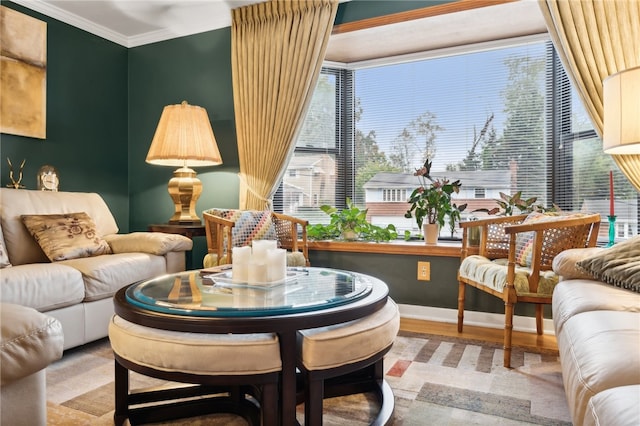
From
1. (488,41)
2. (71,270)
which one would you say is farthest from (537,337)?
(71,270)

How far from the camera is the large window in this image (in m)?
3.15

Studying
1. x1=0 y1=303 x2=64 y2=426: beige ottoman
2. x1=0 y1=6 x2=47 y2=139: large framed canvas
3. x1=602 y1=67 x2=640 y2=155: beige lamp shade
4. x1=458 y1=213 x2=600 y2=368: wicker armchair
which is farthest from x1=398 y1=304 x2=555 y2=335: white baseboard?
x1=0 y1=6 x2=47 y2=139: large framed canvas

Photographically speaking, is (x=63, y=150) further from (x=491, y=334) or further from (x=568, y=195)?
(x=568, y=195)

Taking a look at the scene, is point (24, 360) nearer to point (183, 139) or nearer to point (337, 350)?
point (337, 350)

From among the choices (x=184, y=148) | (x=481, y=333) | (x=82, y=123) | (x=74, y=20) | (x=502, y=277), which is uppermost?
(x=74, y=20)

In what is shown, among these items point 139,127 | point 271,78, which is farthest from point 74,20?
point 271,78

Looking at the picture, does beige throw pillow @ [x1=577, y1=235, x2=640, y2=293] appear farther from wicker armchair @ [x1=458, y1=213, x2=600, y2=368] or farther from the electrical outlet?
the electrical outlet

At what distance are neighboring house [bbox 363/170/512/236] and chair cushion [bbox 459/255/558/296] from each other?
955 millimetres

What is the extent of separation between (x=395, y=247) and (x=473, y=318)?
2.34ft

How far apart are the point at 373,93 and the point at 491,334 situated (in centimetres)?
215

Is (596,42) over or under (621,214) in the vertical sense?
over

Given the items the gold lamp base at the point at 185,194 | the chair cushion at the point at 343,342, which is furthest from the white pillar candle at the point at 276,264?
the gold lamp base at the point at 185,194

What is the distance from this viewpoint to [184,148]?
3.29m

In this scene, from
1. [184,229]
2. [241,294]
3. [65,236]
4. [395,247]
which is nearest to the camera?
[241,294]
